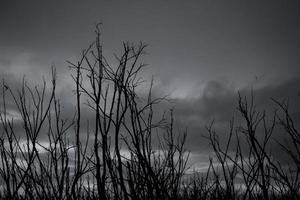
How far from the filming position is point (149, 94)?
3471mm

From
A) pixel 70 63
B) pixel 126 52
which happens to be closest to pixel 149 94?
pixel 126 52

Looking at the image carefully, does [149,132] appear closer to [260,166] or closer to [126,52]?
[126,52]

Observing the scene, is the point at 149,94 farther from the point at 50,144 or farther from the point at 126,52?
the point at 50,144

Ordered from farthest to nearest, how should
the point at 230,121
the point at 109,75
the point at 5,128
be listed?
1. the point at 230,121
2. the point at 5,128
3. the point at 109,75

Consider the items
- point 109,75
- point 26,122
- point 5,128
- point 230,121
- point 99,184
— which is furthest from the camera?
point 230,121

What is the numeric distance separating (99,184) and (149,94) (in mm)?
1801

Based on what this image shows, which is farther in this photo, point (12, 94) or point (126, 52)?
point (12, 94)

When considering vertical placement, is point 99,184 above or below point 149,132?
below

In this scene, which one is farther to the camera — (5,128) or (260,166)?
(5,128)

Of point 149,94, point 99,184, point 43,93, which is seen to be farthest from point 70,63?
point 99,184

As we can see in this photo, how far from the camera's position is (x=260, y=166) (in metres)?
2.91

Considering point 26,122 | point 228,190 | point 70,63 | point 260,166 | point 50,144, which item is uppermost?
point 70,63

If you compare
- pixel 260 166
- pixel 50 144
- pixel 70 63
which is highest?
pixel 70 63

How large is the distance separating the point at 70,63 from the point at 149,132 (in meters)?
1.17
